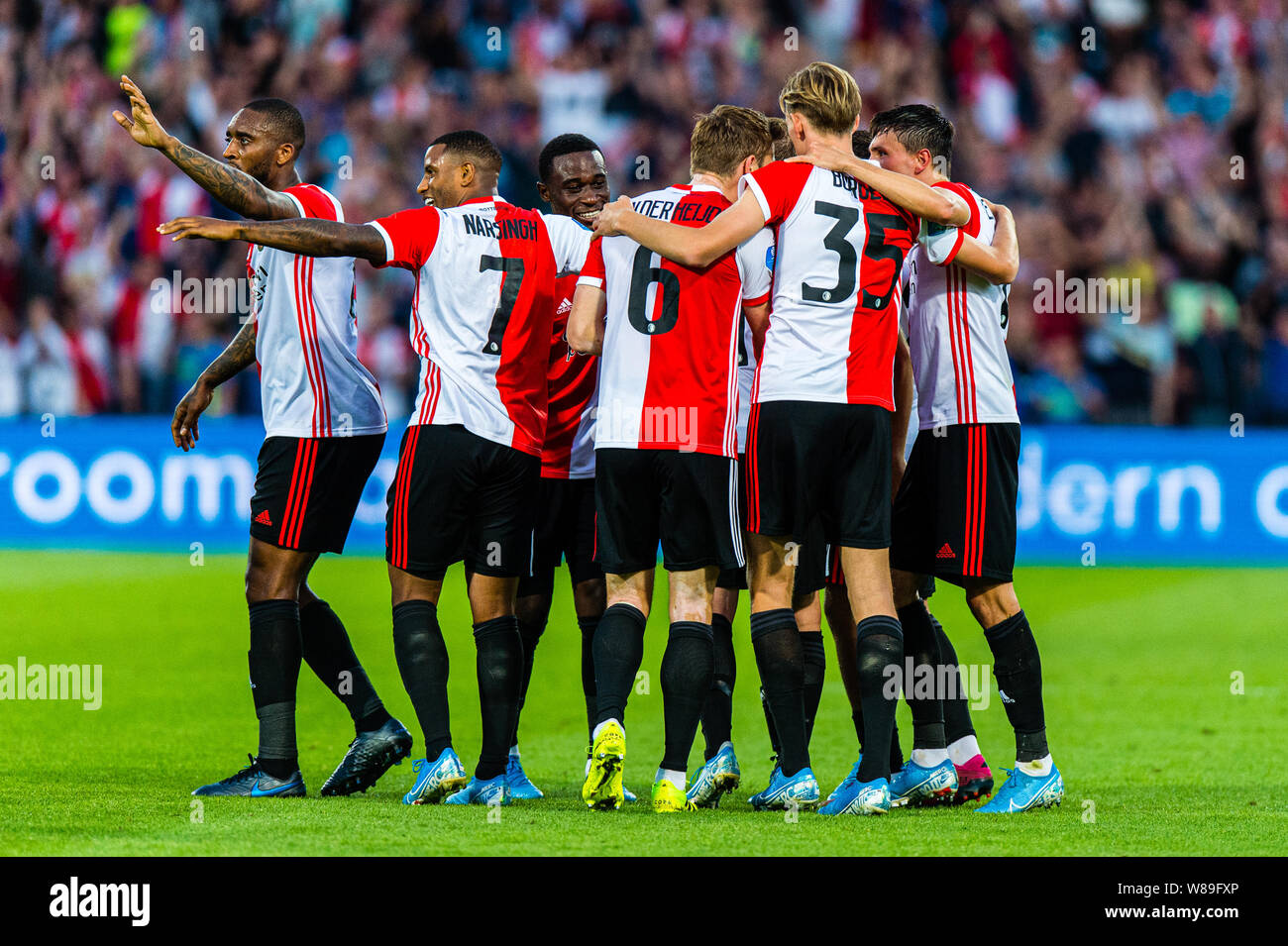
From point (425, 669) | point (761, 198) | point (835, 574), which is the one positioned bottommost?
point (425, 669)

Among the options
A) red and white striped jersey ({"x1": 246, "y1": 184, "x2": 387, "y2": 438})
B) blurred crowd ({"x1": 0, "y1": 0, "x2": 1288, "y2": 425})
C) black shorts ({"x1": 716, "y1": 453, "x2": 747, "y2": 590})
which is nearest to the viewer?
black shorts ({"x1": 716, "y1": 453, "x2": 747, "y2": 590})

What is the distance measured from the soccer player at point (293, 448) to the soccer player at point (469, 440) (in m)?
0.39

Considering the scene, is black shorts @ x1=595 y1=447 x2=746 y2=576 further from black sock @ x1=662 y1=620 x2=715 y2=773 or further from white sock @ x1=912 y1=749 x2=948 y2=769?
white sock @ x1=912 y1=749 x2=948 y2=769

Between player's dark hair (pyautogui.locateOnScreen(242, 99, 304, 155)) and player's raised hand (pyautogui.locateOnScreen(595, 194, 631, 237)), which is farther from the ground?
player's dark hair (pyautogui.locateOnScreen(242, 99, 304, 155))

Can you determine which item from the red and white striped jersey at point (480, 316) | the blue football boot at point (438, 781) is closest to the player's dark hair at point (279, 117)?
the red and white striped jersey at point (480, 316)

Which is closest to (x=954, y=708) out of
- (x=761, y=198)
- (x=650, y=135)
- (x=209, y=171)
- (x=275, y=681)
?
(x=761, y=198)

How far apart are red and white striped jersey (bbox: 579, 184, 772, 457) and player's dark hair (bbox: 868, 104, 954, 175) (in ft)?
2.50

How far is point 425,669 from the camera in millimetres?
6047

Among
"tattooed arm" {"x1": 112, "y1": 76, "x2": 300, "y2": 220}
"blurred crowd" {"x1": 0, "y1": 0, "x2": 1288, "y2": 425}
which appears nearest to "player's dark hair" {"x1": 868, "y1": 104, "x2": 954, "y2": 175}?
"tattooed arm" {"x1": 112, "y1": 76, "x2": 300, "y2": 220}

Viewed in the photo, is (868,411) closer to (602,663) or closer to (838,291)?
(838,291)

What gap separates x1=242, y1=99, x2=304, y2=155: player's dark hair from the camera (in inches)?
258

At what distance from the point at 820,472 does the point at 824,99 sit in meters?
1.32

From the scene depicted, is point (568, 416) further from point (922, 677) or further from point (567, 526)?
point (922, 677)
